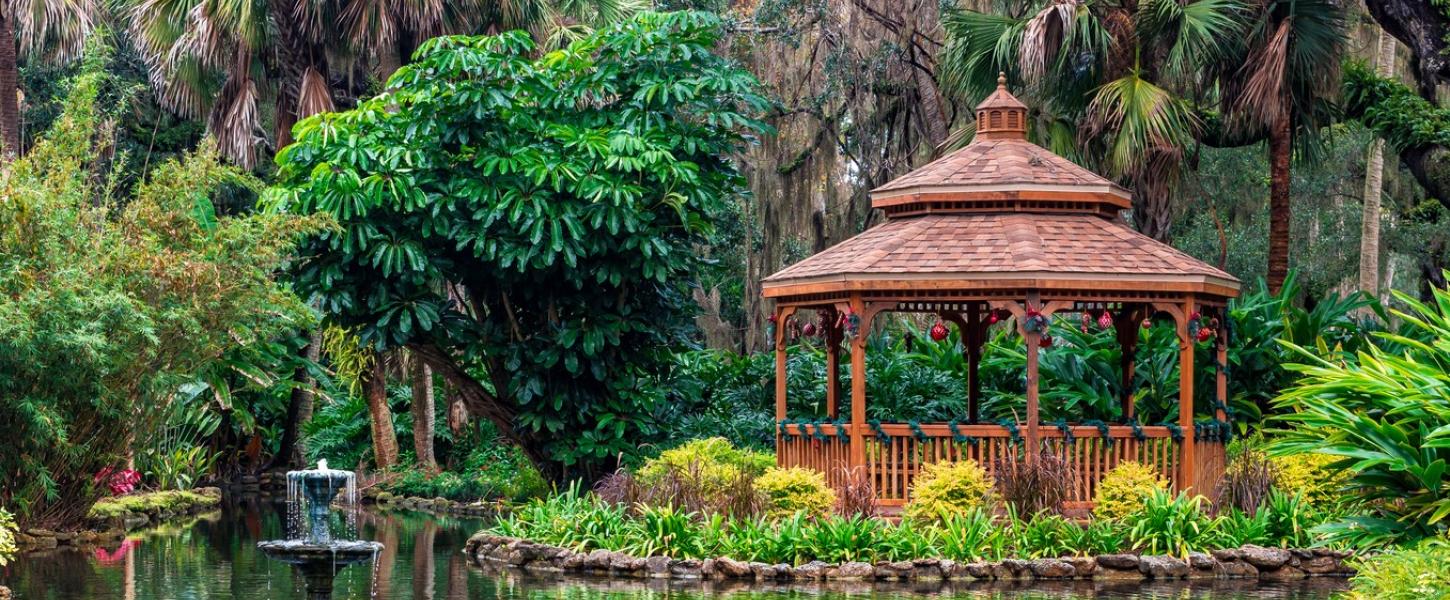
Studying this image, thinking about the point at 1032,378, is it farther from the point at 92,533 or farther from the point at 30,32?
the point at 30,32

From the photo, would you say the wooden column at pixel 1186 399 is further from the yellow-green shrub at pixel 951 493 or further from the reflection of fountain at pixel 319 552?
the reflection of fountain at pixel 319 552

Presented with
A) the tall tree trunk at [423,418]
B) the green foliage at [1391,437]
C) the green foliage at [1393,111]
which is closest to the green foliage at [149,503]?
the tall tree trunk at [423,418]

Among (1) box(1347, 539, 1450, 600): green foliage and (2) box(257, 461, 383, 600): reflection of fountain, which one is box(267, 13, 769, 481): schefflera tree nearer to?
A: (2) box(257, 461, 383, 600): reflection of fountain

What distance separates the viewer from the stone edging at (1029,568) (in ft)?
47.4

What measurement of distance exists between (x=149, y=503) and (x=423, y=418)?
518cm

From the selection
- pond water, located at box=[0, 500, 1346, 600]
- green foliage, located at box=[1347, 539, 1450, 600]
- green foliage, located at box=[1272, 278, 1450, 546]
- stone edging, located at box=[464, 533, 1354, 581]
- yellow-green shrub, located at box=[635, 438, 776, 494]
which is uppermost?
green foliage, located at box=[1272, 278, 1450, 546]

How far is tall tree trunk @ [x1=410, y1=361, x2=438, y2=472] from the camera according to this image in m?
26.3

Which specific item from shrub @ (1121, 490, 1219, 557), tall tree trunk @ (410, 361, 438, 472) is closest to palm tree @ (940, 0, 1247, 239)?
shrub @ (1121, 490, 1219, 557)

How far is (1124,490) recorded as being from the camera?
15367 millimetres

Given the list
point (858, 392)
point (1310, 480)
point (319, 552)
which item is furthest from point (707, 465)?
point (1310, 480)

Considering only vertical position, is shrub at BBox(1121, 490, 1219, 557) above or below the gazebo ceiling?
below

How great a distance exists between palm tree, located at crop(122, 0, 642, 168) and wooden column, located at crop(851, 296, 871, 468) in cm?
802

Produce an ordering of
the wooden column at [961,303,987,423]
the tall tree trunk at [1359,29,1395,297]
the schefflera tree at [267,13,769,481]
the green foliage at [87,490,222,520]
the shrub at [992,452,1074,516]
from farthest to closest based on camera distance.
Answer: the tall tree trunk at [1359,29,1395,297] < the green foliage at [87,490,222,520] < the wooden column at [961,303,987,423] < the schefflera tree at [267,13,769,481] < the shrub at [992,452,1074,516]

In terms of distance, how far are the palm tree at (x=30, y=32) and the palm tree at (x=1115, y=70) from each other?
11377 mm
